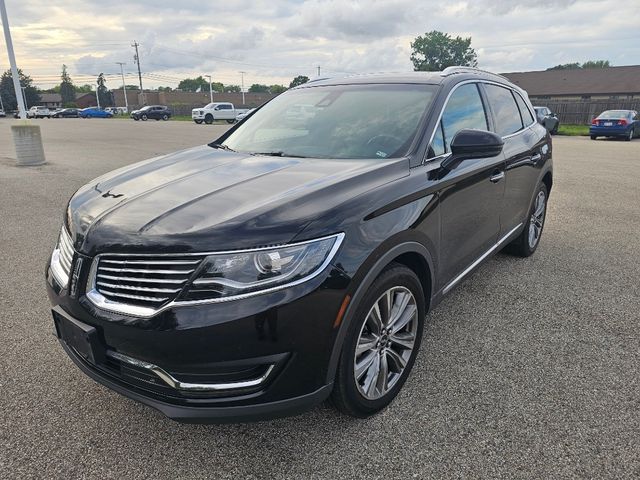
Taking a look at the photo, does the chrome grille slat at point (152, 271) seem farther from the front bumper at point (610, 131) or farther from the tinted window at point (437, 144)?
the front bumper at point (610, 131)

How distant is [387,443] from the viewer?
7.80 feet

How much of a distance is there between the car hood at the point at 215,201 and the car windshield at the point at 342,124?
222 mm

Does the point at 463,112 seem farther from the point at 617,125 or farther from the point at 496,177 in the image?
the point at 617,125

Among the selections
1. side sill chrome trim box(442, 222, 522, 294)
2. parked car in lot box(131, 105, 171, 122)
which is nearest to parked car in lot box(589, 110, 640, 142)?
side sill chrome trim box(442, 222, 522, 294)

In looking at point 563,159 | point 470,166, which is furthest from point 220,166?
point 563,159

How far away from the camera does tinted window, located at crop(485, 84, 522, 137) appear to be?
13.4 feet

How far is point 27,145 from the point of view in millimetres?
12391

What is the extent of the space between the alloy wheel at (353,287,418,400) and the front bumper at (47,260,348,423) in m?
0.34

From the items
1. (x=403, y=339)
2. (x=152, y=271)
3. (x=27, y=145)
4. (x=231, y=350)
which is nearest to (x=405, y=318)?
(x=403, y=339)

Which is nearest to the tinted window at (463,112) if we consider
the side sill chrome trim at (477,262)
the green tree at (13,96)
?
the side sill chrome trim at (477,262)

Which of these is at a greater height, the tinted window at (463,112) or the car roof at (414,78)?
the car roof at (414,78)

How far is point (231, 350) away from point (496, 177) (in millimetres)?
2624

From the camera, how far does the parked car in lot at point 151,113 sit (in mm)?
51741

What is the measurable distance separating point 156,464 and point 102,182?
66.5 inches
